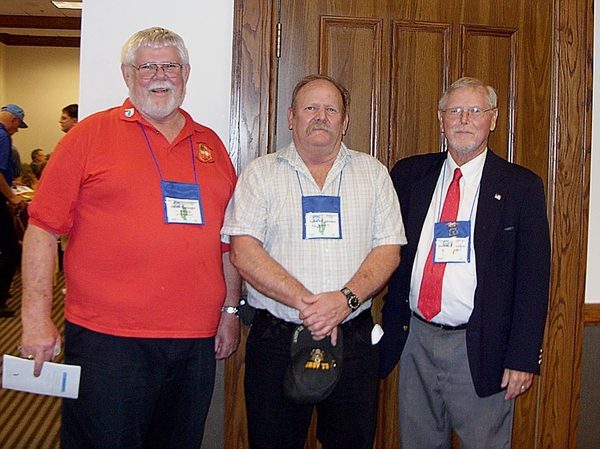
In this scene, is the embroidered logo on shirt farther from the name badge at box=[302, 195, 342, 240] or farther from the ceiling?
the ceiling

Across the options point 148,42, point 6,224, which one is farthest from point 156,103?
point 6,224

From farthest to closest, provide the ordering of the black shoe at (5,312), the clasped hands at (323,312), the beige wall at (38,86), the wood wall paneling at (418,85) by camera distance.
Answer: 1. the beige wall at (38,86)
2. the black shoe at (5,312)
3. the wood wall paneling at (418,85)
4. the clasped hands at (323,312)

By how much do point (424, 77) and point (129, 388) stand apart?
1712 mm

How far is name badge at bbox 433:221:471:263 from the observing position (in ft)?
6.59

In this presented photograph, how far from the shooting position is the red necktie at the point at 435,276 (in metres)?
2.03

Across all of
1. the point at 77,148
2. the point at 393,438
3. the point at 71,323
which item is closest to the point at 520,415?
the point at 393,438

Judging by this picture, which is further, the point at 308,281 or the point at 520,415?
the point at 520,415

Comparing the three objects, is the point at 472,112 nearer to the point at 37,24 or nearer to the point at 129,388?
the point at 129,388

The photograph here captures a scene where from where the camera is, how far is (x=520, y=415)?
2660 millimetres

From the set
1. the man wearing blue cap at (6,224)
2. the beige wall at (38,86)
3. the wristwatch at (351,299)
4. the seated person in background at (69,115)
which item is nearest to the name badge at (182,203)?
the wristwatch at (351,299)

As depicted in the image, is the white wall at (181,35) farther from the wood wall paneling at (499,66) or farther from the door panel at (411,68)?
the wood wall paneling at (499,66)

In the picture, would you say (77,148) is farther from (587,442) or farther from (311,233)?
(587,442)

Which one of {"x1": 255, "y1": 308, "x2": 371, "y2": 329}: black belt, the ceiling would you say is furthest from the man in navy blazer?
the ceiling

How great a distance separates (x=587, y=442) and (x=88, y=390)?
7.33 feet
